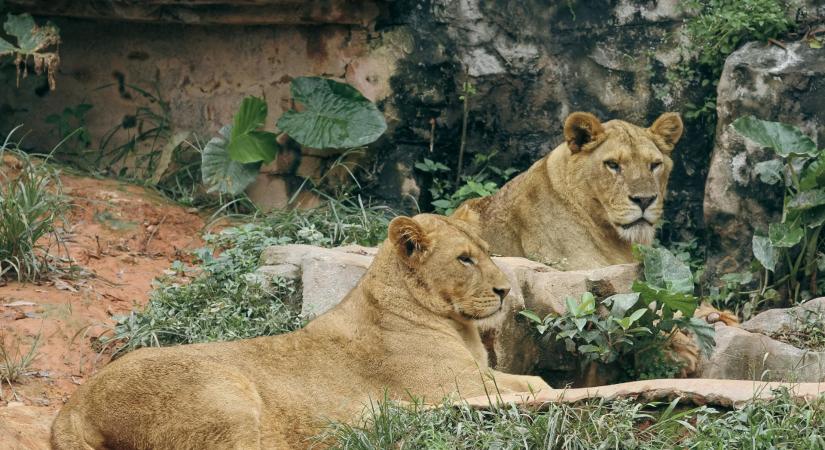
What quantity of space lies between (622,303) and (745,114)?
3.90 m

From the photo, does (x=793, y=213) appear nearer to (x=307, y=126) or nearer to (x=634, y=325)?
(x=634, y=325)

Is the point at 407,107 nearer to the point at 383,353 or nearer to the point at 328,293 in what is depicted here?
the point at 328,293

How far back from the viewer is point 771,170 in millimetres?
11703

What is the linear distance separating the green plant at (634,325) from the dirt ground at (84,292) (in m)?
3.35

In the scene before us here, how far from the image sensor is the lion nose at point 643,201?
35.8 ft

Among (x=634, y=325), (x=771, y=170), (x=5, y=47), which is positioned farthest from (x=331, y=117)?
(x=634, y=325)

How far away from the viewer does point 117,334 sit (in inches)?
393

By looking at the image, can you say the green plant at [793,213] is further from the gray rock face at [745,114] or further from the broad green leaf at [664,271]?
the broad green leaf at [664,271]

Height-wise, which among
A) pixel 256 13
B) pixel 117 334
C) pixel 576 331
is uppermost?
pixel 256 13

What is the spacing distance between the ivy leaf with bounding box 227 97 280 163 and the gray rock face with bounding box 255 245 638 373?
3.03 metres

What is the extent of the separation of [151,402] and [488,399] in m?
1.85

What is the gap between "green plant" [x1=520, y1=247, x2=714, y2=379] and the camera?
894 cm

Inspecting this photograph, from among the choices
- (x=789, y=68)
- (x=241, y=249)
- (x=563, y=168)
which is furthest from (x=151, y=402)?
(x=789, y=68)

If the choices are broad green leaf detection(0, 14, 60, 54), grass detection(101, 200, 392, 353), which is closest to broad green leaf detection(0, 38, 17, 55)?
broad green leaf detection(0, 14, 60, 54)
